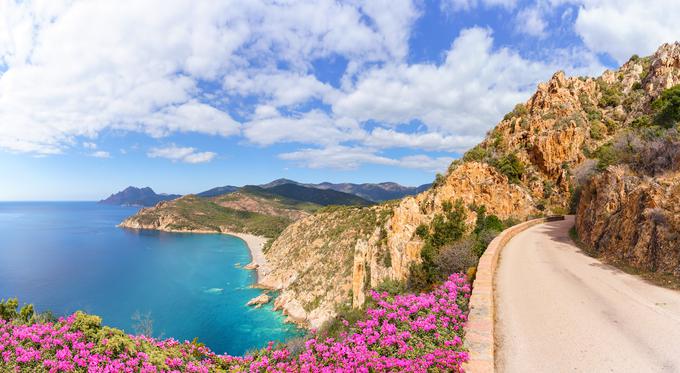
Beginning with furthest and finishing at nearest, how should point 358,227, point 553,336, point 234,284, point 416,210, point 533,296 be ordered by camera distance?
point 234,284
point 358,227
point 416,210
point 533,296
point 553,336

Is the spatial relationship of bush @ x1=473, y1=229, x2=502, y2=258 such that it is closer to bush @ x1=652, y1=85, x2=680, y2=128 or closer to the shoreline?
bush @ x1=652, y1=85, x2=680, y2=128

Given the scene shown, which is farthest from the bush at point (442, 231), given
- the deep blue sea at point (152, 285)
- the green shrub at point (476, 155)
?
the deep blue sea at point (152, 285)

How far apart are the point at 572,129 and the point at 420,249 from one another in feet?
75.8

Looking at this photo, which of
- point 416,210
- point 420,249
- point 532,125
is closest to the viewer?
point 420,249

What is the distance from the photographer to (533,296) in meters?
8.24

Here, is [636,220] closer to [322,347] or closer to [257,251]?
[322,347]

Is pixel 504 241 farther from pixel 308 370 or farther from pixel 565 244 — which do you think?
pixel 308 370

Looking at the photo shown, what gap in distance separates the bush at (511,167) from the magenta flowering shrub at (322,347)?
1161 inches

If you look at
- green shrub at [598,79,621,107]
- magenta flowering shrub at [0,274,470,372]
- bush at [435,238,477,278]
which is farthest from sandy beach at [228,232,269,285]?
magenta flowering shrub at [0,274,470,372]

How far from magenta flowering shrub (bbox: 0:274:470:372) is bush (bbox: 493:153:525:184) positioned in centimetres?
2950

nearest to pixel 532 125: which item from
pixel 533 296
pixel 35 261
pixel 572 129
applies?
pixel 572 129

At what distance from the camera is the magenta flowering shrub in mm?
5668

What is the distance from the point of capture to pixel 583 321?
6609mm

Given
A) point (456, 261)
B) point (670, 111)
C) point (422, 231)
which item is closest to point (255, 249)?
point (422, 231)
